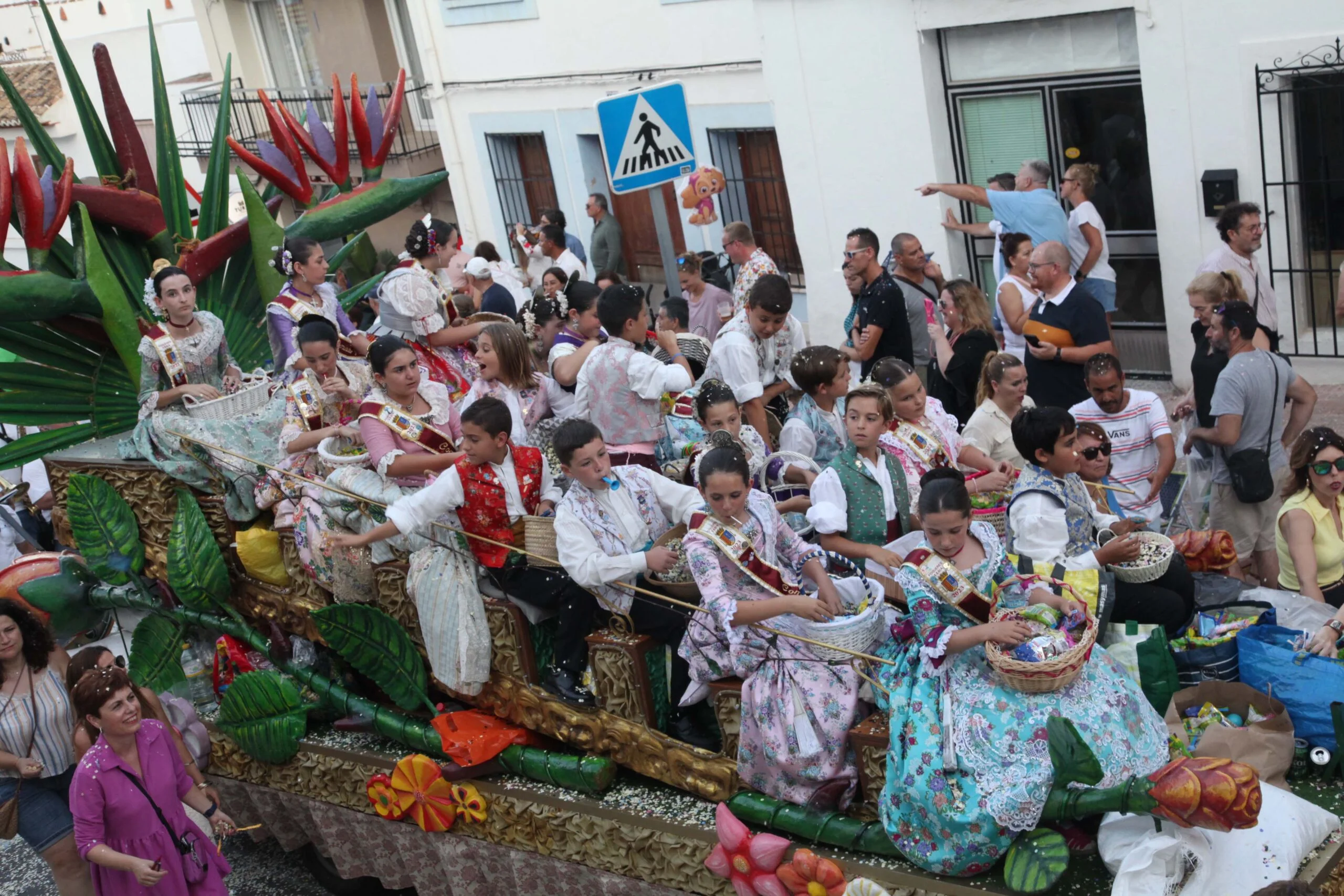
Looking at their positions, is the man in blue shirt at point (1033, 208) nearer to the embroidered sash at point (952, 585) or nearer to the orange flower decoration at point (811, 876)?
the embroidered sash at point (952, 585)

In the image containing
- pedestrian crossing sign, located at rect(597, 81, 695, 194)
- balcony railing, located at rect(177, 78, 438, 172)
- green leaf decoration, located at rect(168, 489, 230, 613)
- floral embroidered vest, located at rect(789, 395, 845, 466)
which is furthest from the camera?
balcony railing, located at rect(177, 78, 438, 172)

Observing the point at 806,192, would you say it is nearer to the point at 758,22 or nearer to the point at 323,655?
the point at 758,22

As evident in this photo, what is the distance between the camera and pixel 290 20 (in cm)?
2102

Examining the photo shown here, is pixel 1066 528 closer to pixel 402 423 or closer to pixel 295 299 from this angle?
pixel 402 423

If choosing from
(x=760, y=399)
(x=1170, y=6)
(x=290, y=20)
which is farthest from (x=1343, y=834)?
(x=290, y=20)

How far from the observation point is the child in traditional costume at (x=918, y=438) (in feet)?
19.1

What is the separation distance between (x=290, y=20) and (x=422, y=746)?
55.2 feet

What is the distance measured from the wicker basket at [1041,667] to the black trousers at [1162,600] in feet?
2.51

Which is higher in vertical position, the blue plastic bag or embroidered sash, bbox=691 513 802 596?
embroidered sash, bbox=691 513 802 596

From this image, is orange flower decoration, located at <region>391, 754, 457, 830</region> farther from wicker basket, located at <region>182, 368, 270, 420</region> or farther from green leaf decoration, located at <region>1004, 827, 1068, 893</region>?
green leaf decoration, located at <region>1004, 827, 1068, 893</region>

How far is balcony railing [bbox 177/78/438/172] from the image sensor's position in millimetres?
Answer: 19672

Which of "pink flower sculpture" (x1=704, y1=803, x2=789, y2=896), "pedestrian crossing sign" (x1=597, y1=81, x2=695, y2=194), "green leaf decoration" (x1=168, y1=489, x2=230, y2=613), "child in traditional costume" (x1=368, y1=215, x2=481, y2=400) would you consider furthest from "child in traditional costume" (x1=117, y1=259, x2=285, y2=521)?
"pink flower sculpture" (x1=704, y1=803, x2=789, y2=896)

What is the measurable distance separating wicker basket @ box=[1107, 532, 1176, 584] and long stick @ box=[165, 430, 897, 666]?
1.03 m

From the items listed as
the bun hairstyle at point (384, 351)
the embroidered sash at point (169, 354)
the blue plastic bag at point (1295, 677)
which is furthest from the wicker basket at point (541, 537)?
the blue plastic bag at point (1295, 677)
